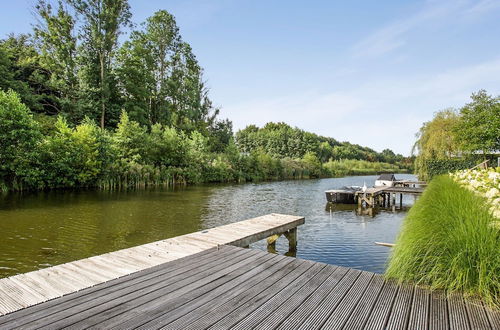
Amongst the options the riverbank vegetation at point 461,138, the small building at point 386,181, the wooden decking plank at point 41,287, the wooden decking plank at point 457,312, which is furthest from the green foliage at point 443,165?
the wooden decking plank at point 41,287

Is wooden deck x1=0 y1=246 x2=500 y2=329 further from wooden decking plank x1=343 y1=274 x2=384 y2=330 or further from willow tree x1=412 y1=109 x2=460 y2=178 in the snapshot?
willow tree x1=412 y1=109 x2=460 y2=178

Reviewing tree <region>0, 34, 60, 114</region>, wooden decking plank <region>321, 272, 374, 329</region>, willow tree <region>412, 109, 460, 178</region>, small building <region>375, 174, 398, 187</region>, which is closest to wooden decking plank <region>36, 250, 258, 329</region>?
wooden decking plank <region>321, 272, 374, 329</region>

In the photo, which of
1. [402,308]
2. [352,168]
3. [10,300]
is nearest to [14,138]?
[10,300]

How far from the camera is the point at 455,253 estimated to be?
8.77ft

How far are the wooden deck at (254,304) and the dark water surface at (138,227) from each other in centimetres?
368

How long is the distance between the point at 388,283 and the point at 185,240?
9.91 feet

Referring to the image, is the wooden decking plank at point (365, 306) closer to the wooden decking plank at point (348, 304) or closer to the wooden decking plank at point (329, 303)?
the wooden decking plank at point (348, 304)

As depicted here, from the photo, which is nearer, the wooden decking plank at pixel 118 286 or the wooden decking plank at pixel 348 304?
the wooden decking plank at pixel 348 304

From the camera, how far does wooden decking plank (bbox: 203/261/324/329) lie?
2.07m

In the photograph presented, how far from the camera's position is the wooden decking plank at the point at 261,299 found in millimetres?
2069

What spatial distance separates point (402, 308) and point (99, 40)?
1204 inches

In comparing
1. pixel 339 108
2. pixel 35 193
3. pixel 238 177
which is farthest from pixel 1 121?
pixel 238 177

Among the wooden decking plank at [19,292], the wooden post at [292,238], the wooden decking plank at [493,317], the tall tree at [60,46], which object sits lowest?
the wooden post at [292,238]

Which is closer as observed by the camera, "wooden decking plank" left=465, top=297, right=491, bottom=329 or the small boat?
"wooden decking plank" left=465, top=297, right=491, bottom=329
